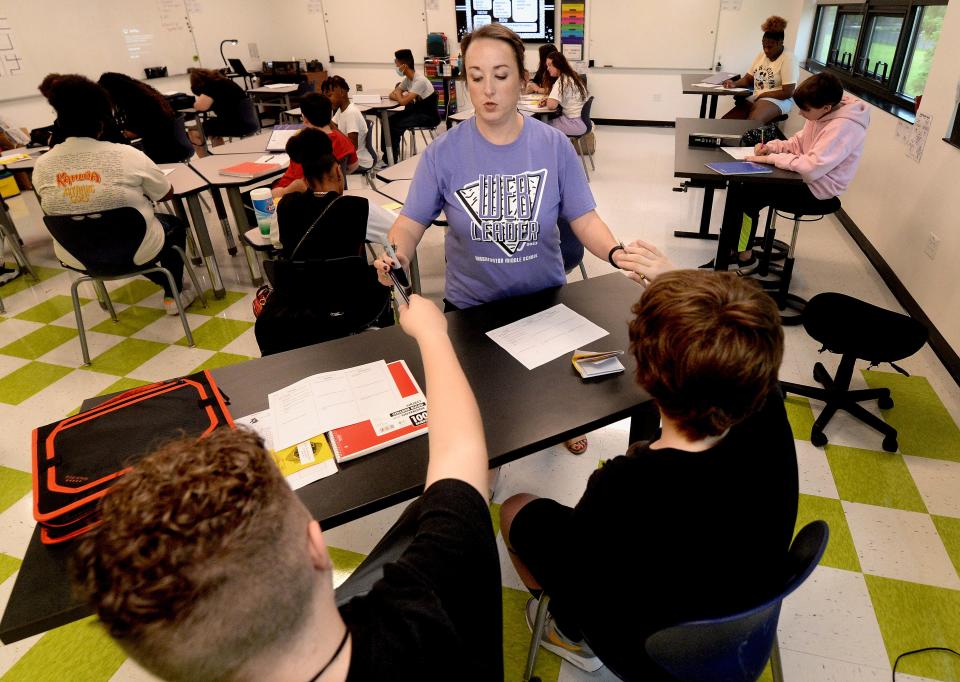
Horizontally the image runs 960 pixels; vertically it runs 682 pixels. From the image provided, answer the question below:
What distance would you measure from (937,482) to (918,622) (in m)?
0.70

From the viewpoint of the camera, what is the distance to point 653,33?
743 cm

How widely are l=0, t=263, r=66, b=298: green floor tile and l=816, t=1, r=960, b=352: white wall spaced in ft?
19.0

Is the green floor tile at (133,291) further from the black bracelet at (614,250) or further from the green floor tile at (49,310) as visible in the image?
the black bracelet at (614,250)

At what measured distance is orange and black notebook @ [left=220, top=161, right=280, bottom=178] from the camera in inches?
139

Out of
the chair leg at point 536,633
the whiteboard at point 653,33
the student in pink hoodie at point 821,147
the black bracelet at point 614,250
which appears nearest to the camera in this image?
the chair leg at point 536,633

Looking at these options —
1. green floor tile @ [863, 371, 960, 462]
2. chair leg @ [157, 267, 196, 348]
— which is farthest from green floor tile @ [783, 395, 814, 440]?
chair leg @ [157, 267, 196, 348]

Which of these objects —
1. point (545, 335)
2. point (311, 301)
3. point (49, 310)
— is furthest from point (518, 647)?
point (49, 310)

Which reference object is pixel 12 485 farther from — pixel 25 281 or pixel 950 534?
pixel 950 534

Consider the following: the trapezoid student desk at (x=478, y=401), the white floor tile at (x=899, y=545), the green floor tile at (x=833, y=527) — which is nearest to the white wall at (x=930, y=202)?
the white floor tile at (x=899, y=545)

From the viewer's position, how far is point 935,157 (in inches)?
123

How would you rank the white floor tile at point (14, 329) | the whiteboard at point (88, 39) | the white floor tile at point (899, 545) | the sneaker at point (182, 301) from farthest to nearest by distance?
the whiteboard at point (88, 39) → the sneaker at point (182, 301) → the white floor tile at point (14, 329) → the white floor tile at point (899, 545)

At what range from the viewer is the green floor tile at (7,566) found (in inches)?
75.1

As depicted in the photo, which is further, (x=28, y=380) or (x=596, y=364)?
(x=28, y=380)

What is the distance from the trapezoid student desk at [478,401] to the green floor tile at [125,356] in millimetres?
1987
